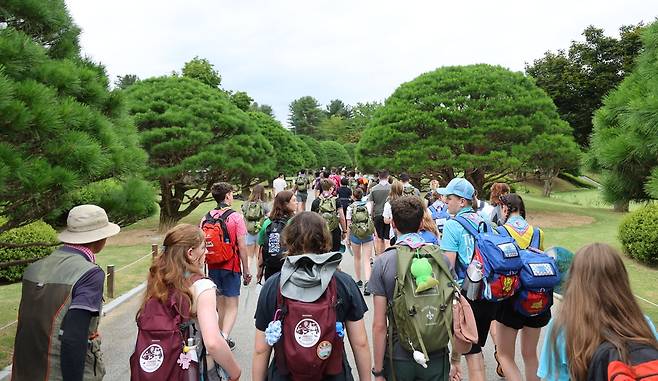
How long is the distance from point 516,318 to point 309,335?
1957 mm

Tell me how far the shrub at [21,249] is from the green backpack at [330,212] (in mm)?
5243

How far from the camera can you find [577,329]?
6.03ft

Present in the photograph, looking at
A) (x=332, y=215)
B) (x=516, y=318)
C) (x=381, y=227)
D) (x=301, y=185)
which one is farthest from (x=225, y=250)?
(x=301, y=185)

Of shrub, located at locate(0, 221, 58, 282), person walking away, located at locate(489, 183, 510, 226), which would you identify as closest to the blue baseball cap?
person walking away, located at locate(489, 183, 510, 226)

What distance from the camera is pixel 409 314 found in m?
2.49

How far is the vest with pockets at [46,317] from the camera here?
2.31m

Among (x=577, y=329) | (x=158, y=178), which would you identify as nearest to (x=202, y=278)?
(x=577, y=329)

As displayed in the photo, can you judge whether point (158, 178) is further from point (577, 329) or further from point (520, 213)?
point (577, 329)

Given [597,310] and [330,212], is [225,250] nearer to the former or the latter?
[330,212]

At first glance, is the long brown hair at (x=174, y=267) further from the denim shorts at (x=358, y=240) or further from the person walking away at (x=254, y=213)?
the denim shorts at (x=358, y=240)

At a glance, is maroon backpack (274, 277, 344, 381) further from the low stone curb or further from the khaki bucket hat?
the low stone curb

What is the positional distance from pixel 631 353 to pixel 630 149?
10.1 ft

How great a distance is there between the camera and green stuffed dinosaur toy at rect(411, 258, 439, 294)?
2467 mm

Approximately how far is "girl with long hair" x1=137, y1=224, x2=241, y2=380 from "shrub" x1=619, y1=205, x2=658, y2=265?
9925 millimetres
